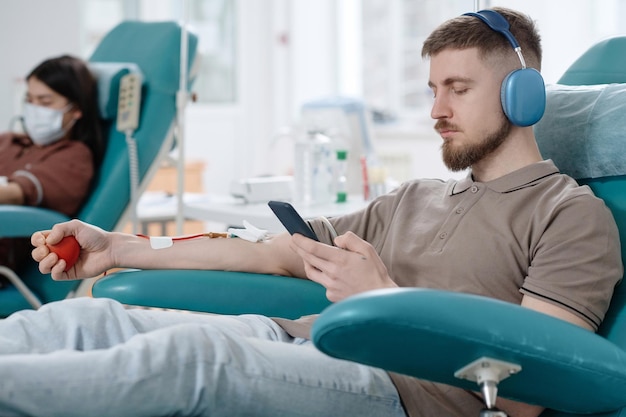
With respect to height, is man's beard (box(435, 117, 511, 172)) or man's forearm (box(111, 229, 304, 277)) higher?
man's beard (box(435, 117, 511, 172))

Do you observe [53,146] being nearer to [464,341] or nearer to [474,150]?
[474,150]

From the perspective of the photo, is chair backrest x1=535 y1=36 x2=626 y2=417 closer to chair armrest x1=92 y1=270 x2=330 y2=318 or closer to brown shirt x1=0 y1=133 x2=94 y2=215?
chair armrest x1=92 y1=270 x2=330 y2=318

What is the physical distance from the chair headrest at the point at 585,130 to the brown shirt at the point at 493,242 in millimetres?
101

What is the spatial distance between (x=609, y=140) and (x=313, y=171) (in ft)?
3.73

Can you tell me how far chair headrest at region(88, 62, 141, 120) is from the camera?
2.81m

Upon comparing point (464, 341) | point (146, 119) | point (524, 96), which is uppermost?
point (524, 96)

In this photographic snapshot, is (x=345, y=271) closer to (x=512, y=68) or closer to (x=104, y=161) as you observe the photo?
(x=512, y=68)

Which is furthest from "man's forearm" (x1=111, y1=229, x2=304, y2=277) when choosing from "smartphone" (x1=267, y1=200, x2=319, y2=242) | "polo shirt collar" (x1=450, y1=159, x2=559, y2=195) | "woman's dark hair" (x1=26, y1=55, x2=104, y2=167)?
"woman's dark hair" (x1=26, y1=55, x2=104, y2=167)

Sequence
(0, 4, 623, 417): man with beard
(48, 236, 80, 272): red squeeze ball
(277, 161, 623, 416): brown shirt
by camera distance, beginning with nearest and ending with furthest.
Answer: (0, 4, 623, 417): man with beard < (277, 161, 623, 416): brown shirt < (48, 236, 80, 272): red squeeze ball

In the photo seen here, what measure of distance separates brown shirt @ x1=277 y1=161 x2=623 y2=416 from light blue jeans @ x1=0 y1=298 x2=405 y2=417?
0.10 metres

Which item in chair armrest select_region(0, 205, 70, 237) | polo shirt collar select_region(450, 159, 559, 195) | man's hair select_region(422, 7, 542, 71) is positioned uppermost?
man's hair select_region(422, 7, 542, 71)

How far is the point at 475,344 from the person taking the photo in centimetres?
107

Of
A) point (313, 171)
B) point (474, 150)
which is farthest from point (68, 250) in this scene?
point (313, 171)

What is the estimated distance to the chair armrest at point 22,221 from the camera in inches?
91.9
